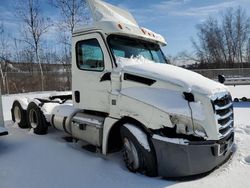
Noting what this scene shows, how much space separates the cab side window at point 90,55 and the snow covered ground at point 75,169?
5.37 feet

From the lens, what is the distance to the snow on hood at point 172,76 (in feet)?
13.4

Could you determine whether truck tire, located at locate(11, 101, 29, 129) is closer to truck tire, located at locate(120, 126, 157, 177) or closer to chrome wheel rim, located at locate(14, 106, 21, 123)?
chrome wheel rim, located at locate(14, 106, 21, 123)

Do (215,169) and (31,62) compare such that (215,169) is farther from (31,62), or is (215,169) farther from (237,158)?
(31,62)

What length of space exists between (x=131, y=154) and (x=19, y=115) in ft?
15.6

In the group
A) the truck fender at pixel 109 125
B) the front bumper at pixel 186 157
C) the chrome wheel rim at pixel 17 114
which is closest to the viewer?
the front bumper at pixel 186 157

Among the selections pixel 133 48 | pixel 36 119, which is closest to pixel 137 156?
pixel 133 48

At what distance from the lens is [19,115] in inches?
319

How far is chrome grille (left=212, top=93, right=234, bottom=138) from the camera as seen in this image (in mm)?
4133

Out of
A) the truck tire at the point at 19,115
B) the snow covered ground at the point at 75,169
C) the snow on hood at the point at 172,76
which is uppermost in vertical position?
the snow on hood at the point at 172,76

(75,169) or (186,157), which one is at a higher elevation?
(186,157)

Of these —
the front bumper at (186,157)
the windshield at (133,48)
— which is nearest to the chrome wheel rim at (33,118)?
the windshield at (133,48)

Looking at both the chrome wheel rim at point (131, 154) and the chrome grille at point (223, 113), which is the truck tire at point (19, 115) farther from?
the chrome grille at point (223, 113)

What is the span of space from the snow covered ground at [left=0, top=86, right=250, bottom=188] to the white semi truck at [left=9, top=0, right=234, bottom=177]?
0.18 meters

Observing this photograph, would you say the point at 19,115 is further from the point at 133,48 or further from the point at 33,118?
the point at 133,48
